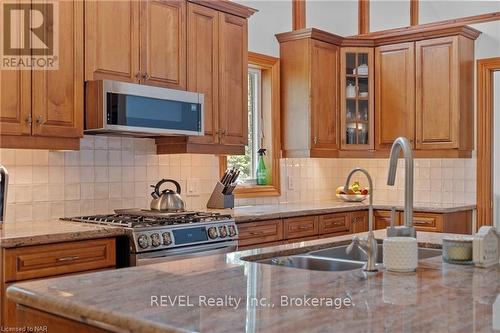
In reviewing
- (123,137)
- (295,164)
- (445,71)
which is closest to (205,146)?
(123,137)

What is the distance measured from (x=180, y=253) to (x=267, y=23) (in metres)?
2.65

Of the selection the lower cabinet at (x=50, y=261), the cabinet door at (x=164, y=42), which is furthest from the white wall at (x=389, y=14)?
the lower cabinet at (x=50, y=261)

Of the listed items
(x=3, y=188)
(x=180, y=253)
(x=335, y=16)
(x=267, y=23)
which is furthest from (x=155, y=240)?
(x=335, y=16)

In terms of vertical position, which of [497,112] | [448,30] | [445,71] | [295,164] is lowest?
[295,164]

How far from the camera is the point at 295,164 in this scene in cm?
555

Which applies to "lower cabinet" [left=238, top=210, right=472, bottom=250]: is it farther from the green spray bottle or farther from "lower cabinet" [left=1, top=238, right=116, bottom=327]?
"lower cabinet" [left=1, top=238, right=116, bottom=327]

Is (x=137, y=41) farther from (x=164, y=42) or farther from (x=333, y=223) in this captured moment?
(x=333, y=223)

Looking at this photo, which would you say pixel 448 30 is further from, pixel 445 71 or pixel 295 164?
pixel 295 164

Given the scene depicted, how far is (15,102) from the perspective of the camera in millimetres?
3135

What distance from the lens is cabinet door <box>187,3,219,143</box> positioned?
4.13m

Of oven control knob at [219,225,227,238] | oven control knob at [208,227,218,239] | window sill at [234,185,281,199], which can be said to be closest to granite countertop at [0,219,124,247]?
oven control knob at [208,227,218,239]

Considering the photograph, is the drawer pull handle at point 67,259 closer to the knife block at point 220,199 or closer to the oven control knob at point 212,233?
the oven control knob at point 212,233

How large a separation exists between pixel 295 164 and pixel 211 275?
3.84 m

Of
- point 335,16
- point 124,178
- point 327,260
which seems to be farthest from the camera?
point 335,16
